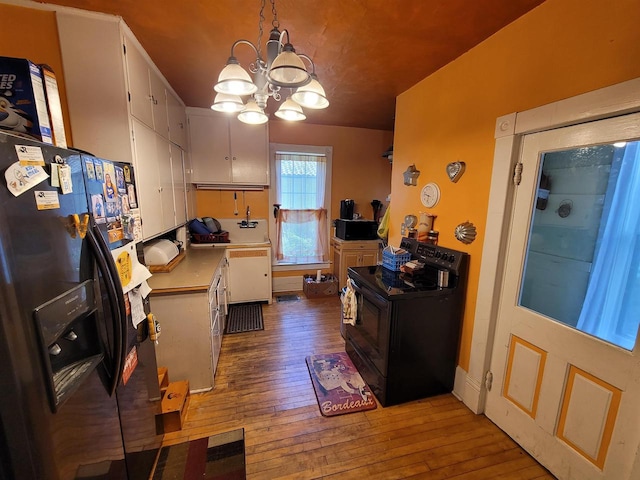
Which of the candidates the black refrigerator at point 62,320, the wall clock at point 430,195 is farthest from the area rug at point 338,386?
the wall clock at point 430,195

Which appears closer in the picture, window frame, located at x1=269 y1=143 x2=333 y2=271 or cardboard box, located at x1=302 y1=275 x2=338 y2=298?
window frame, located at x1=269 y1=143 x2=333 y2=271

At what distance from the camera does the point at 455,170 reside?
189 cm

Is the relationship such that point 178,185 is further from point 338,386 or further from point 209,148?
point 338,386

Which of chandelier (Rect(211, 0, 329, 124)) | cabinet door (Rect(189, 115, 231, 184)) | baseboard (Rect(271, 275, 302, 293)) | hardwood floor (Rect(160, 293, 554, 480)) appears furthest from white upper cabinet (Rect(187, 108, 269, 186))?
hardwood floor (Rect(160, 293, 554, 480))

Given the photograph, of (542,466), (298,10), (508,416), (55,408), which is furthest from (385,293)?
(298,10)

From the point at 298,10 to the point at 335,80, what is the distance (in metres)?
0.90

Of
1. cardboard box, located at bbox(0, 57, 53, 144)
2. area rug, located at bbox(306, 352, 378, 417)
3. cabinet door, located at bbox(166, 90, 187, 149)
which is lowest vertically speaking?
area rug, located at bbox(306, 352, 378, 417)

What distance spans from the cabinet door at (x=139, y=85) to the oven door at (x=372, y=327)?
2.02m

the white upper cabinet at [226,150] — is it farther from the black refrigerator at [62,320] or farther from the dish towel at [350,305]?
the black refrigerator at [62,320]

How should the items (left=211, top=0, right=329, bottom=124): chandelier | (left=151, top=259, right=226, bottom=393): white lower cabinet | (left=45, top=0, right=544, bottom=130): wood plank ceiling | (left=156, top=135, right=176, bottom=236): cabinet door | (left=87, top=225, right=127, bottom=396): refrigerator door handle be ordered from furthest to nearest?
(left=156, top=135, right=176, bottom=236): cabinet door, (left=151, top=259, right=226, bottom=393): white lower cabinet, (left=45, top=0, right=544, bottom=130): wood plank ceiling, (left=211, top=0, right=329, bottom=124): chandelier, (left=87, top=225, right=127, bottom=396): refrigerator door handle

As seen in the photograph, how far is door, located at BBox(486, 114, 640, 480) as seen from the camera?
1.15 metres

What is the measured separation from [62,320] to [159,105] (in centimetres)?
207

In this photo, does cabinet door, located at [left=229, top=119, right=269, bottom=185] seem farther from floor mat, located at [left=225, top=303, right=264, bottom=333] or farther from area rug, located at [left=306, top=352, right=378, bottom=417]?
area rug, located at [left=306, top=352, right=378, bottom=417]

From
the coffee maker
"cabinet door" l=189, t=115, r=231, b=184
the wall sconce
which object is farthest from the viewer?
the coffee maker
